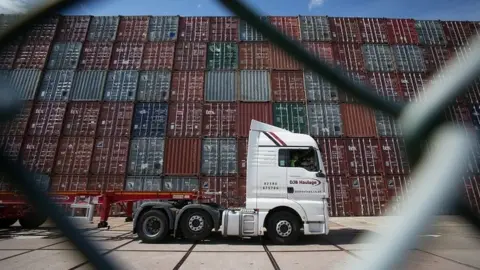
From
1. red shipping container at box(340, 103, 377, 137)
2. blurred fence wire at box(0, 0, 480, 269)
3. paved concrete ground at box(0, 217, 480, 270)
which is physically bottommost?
paved concrete ground at box(0, 217, 480, 270)

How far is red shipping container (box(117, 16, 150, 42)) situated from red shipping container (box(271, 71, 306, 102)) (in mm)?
10065

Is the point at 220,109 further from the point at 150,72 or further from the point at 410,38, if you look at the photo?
the point at 410,38

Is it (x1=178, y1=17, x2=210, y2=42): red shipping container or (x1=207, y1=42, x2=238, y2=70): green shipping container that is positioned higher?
(x1=178, y1=17, x2=210, y2=42): red shipping container

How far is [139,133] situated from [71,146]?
12.8 ft

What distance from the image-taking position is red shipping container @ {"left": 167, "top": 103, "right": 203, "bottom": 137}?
16547mm

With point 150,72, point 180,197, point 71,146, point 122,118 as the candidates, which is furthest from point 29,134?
point 180,197

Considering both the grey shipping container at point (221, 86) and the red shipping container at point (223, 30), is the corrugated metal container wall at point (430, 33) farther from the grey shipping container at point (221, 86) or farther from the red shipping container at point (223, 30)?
the grey shipping container at point (221, 86)

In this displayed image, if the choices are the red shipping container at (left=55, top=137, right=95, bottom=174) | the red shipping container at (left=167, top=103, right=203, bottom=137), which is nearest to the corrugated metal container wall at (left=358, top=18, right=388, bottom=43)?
the red shipping container at (left=167, top=103, right=203, bottom=137)

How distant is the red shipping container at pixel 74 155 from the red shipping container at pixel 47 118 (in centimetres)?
102

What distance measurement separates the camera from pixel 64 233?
91 cm

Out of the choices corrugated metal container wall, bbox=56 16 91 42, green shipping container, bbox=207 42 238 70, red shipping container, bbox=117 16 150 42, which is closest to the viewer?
green shipping container, bbox=207 42 238 70

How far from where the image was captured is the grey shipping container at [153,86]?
1762 centimetres

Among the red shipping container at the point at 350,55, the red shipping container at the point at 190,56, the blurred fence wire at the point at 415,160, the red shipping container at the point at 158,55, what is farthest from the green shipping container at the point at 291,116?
the blurred fence wire at the point at 415,160

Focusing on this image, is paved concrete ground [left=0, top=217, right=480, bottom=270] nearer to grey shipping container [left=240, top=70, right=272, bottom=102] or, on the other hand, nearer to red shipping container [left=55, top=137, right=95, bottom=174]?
red shipping container [left=55, top=137, right=95, bottom=174]
